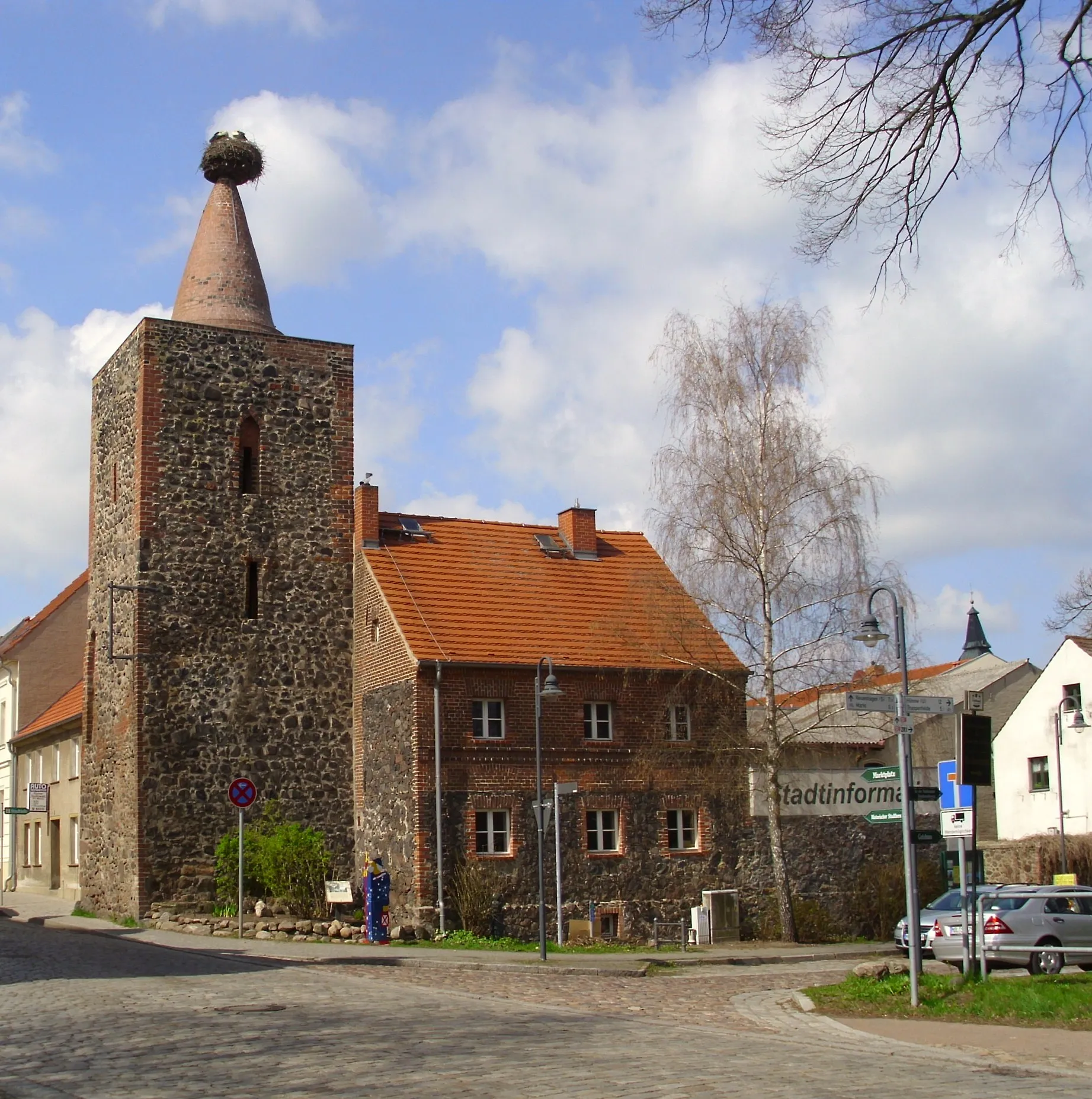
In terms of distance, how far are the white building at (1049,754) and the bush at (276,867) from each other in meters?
26.1

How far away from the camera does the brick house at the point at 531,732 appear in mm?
29734

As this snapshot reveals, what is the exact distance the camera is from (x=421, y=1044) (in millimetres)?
12016

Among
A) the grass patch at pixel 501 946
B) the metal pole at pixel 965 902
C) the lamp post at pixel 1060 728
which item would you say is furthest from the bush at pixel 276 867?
the lamp post at pixel 1060 728

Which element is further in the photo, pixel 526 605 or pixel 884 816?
pixel 526 605

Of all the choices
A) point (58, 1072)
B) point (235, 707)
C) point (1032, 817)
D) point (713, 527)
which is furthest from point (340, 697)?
point (1032, 817)

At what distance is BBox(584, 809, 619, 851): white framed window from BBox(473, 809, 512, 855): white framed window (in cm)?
186

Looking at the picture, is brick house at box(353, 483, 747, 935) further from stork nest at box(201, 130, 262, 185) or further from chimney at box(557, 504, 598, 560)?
stork nest at box(201, 130, 262, 185)

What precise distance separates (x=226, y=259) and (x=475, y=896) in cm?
1633

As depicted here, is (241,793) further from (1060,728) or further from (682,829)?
(1060,728)

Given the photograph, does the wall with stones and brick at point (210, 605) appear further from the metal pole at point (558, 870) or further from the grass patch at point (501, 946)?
the metal pole at point (558, 870)

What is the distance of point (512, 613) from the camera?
3281 cm

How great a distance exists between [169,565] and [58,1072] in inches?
862

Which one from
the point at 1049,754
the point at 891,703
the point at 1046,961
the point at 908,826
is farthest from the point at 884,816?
the point at 1049,754

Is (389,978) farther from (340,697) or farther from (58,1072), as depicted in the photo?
(340,697)
